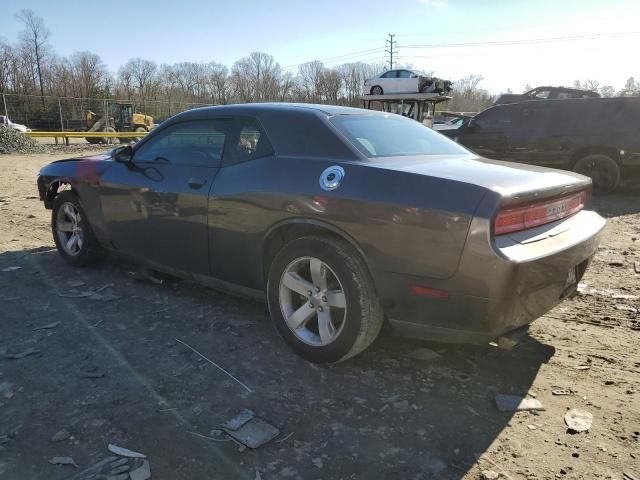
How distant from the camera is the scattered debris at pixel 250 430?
241cm

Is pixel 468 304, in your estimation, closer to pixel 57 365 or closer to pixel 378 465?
pixel 378 465

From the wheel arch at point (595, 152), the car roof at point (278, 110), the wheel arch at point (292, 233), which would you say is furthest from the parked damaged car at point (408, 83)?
the wheel arch at point (292, 233)

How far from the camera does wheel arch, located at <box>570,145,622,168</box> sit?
9227mm

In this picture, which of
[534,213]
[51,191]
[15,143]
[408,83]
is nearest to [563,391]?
[534,213]

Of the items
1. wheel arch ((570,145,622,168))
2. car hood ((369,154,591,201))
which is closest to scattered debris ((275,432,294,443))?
car hood ((369,154,591,201))

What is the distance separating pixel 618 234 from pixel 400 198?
556 centimetres

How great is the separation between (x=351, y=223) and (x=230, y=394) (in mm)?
1197

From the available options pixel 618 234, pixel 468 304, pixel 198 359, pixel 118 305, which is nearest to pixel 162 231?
pixel 118 305

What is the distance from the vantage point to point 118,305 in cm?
412

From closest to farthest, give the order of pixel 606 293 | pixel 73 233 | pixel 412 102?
pixel 606 293 → pixel 73 233 → pixel 412 102

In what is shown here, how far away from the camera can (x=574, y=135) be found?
9445mm

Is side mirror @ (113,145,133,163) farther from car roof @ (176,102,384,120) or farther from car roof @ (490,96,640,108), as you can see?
car roof @ (490,96,640,108)

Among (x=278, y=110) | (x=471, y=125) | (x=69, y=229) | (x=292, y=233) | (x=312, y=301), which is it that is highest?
(x=471, y=125)

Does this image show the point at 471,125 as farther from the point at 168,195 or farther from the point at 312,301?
the point at 312,301
